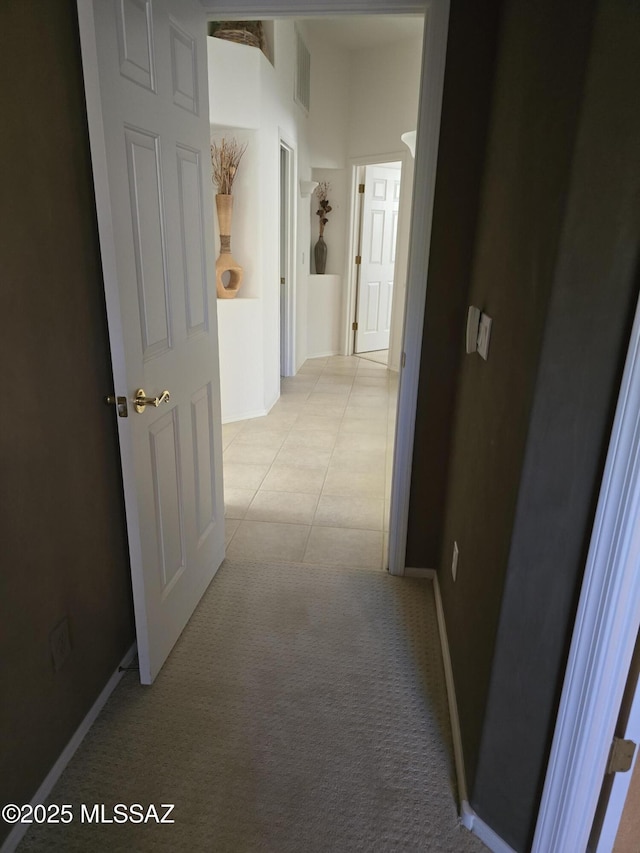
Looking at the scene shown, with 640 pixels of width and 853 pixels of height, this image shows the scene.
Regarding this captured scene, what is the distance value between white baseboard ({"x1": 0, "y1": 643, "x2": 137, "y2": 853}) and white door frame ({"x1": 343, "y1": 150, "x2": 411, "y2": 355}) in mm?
4643

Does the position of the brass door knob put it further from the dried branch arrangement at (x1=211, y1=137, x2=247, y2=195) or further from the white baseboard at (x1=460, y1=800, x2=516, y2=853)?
the dried branch arrangement at (x1=211, y1=137, x2=247, y2=195)

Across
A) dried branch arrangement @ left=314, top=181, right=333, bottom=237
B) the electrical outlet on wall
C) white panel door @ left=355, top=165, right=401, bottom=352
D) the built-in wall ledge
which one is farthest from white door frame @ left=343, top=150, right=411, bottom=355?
the electrical outlet on wall

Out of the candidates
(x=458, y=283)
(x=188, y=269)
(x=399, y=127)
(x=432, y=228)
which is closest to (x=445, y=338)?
(x=458, y=283)

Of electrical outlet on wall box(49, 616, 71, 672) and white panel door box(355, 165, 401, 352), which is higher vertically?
white panel door box(355, 165, 401, 352)

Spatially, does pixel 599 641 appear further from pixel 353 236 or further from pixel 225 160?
pixel 353 236

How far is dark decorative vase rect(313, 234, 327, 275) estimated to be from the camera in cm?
635

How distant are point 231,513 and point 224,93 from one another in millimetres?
2765

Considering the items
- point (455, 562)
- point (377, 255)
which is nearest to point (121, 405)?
point (455, 562)

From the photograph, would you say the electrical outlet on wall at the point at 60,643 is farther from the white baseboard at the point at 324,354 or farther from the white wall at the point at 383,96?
the white wall at the point at 383,96

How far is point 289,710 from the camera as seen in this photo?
1767 millimetres

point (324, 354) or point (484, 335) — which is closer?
point (484, 335)

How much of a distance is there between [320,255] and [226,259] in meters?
2.42

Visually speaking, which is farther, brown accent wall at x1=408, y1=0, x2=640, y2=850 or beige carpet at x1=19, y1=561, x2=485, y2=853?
beige carpet at x1=19, y1=561, x2=485, y2=853

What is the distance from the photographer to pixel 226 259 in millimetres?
4172
